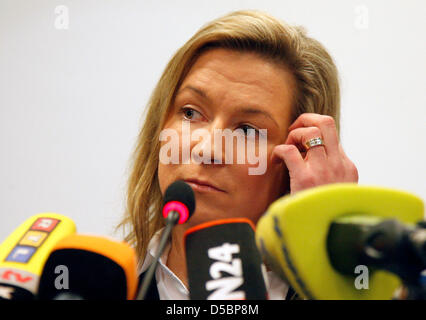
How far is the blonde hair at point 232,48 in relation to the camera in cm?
97

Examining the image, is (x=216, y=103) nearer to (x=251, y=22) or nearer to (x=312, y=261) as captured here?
(x=251, y=22)

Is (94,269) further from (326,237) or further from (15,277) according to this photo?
(326,237)

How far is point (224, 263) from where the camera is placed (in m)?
0.47

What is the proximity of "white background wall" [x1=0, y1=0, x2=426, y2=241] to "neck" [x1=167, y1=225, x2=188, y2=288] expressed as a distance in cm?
71

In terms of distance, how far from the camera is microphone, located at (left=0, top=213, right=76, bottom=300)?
0.50 metres

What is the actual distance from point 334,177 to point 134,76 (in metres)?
1.12

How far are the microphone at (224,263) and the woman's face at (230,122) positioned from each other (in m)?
0.32

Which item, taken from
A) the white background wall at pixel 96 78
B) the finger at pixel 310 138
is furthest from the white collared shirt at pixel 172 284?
the white background wall at pixel 96 78

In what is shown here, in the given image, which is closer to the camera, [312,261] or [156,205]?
[312,261]

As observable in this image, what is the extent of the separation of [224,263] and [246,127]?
18.6 inches

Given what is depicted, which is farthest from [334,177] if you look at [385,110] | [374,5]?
[374,5]

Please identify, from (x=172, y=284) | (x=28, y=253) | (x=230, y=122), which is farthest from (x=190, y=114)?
(x=28, y=253)

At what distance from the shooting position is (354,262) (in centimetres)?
40

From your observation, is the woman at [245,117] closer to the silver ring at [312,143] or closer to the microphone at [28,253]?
the silver ring at [312,143]
